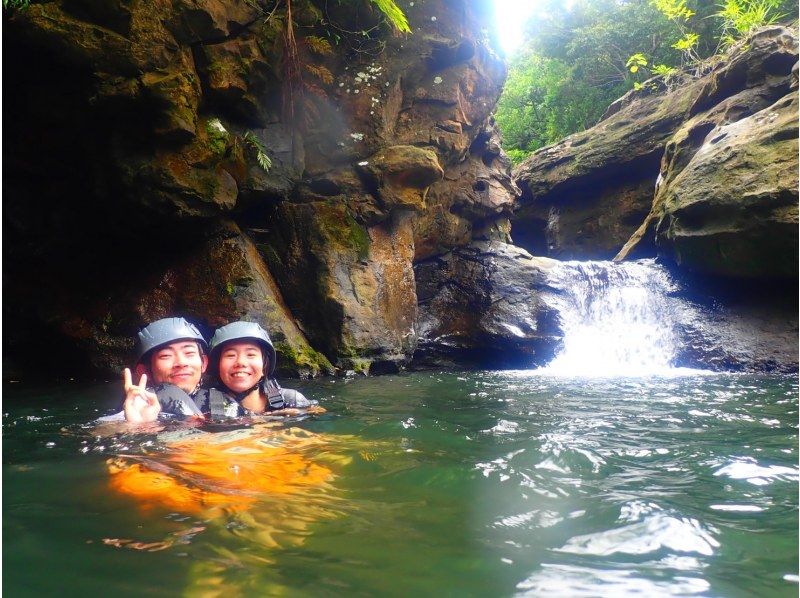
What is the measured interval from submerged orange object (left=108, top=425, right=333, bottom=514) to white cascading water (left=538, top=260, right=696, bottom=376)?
7177 millimetres

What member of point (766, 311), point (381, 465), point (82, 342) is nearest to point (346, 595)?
point (381, 465)

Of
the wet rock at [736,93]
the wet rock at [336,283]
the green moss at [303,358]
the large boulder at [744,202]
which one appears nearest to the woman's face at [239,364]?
the green moss at [303,358]

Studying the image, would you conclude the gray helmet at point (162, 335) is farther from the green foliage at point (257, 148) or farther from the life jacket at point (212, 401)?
the green foliage at point (257, 148)

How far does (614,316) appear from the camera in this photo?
36.2ft

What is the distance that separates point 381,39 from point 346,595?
9.87 m

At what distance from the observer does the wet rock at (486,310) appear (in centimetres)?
1067

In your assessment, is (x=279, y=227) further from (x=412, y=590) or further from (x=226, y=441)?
(x=412, y=590)

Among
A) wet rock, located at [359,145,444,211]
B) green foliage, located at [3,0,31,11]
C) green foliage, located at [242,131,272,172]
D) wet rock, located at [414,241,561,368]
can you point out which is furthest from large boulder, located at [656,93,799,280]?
green foliage, located at [3,0,31,11]

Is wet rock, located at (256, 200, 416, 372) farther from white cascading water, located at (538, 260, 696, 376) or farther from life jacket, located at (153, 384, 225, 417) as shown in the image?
life jacket, located at (153, 384, 225, 417)

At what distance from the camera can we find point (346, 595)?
61.9 inches

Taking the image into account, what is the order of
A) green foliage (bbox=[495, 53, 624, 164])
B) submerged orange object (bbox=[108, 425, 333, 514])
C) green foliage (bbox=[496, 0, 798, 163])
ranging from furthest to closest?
green foliage (bbox=[495, 53, 624, 164]), green foliage (bbox=[496, 0, 798, 163]), submerged orange object (bbox=[108, 425, 333, 514])

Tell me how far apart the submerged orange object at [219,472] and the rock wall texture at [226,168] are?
4.79 m

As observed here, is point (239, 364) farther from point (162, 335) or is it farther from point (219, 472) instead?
point (219, 472)

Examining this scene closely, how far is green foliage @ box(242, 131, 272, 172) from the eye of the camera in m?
8.19
